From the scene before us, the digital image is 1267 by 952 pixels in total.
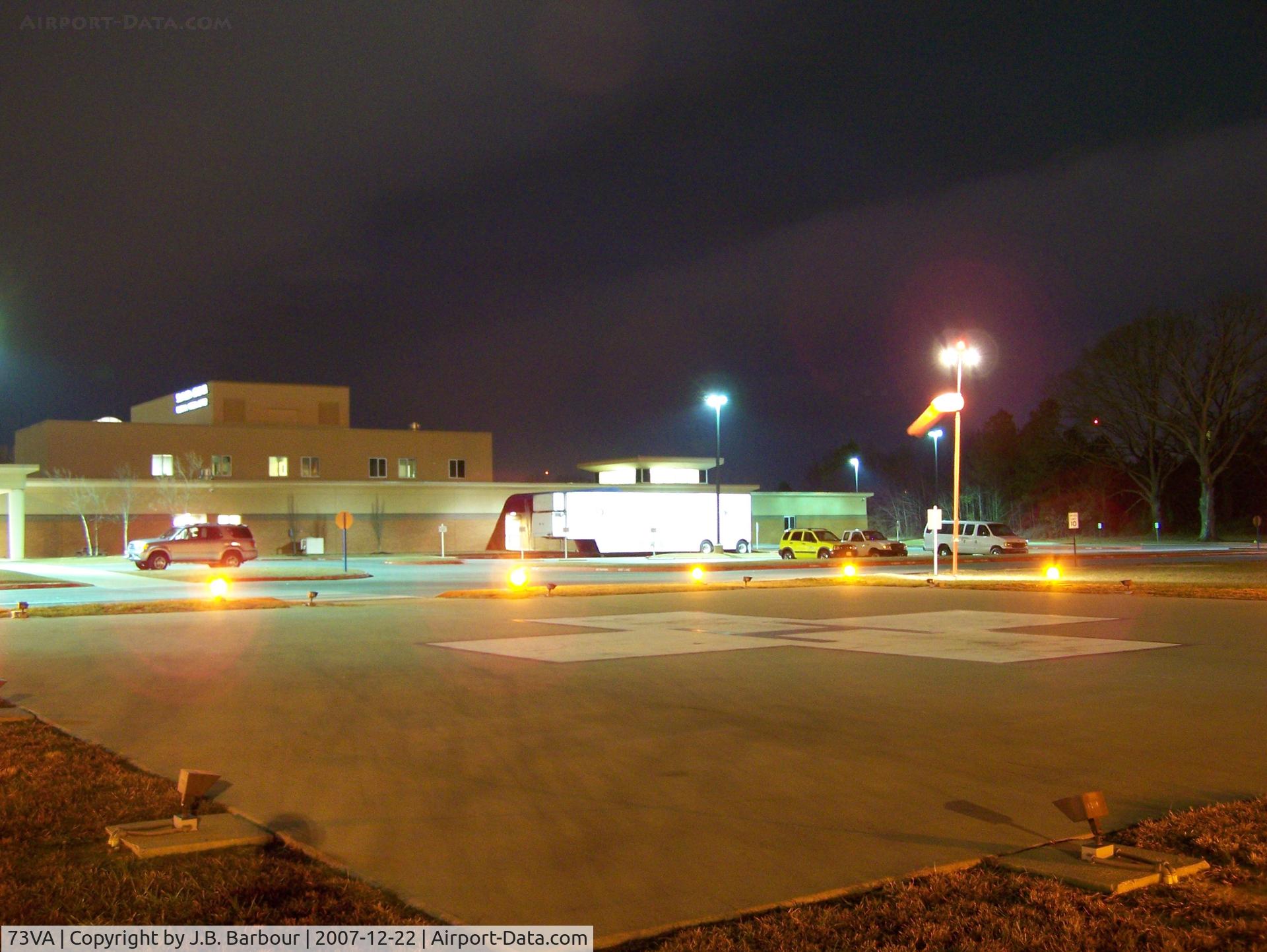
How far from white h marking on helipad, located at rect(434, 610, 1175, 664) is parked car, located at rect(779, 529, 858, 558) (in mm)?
30175

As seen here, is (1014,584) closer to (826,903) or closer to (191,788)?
(826,903)

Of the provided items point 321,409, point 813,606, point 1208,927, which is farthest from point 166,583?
point 321,409

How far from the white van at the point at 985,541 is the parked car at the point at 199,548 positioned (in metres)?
31.2

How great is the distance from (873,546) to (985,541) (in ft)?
23.1

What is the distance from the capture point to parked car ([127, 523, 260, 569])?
44250 mm

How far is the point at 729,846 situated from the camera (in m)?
6.61

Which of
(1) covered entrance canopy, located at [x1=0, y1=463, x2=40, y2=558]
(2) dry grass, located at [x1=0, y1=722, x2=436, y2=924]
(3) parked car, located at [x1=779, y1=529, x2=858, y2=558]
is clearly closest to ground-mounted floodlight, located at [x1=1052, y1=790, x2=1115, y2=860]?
(2) dry grass, located at [x1=0, y1=722, x2=436, y2=924]

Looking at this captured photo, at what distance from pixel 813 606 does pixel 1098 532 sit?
75585mm

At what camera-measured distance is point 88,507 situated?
58.6 metres

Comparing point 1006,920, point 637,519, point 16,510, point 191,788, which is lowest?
point 1006,920

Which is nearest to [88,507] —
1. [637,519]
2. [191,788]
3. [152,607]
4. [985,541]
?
[637,519]

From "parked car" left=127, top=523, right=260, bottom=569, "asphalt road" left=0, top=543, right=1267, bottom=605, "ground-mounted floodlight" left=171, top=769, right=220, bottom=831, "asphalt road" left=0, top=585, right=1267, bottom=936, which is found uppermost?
"parked car" left=127, top=523, right=260, bottom=569

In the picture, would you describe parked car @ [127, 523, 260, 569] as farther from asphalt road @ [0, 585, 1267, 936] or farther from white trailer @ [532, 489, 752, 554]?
asphalt road @ [0, 585, 1267, 936]

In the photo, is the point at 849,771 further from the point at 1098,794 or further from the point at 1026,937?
the point at 1026,937
